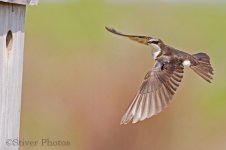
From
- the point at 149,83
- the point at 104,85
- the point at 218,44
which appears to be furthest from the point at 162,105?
the point at 218,44

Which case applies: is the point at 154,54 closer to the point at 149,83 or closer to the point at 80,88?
the point at 149,83

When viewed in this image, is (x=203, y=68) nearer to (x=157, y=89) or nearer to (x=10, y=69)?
(x=157, y=89)

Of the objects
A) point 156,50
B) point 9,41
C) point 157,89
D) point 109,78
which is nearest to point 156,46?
point 156,50

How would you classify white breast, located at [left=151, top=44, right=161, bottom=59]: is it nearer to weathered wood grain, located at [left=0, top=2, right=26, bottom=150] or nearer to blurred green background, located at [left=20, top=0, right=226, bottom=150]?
blurred green background, located at [left=20, top=0, right=226, bottom=150]

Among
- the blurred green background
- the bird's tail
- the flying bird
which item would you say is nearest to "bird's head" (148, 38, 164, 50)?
the flying bird

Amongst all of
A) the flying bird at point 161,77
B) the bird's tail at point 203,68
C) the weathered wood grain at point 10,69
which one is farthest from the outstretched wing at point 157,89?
the weathered wood grain at point 10,69

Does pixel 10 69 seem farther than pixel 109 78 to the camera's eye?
No

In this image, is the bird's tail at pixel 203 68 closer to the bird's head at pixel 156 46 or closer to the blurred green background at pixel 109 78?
the bird's head at pixel 156 46
